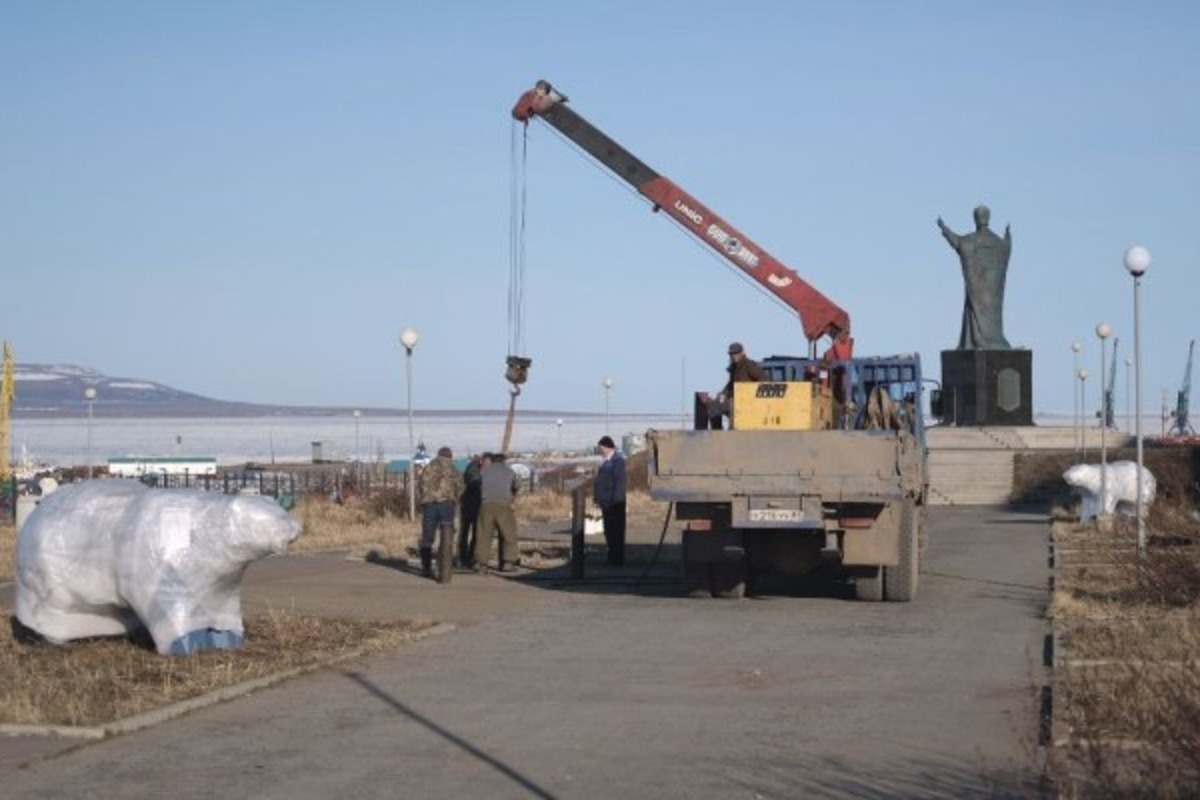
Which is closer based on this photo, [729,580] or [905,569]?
[905,569]

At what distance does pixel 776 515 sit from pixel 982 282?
41.9m

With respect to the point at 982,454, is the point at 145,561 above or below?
below

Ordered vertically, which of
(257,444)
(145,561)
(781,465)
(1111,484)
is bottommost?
(145,561)

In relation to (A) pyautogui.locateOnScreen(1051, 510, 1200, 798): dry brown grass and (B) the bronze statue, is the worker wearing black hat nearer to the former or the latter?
(A) pyautogui.locateOnScreen(1051, 510, 1200, 798): dry brown grass

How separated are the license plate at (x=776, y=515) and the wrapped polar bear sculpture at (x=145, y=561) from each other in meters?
5.82

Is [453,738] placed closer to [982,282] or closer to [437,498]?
[437,498]

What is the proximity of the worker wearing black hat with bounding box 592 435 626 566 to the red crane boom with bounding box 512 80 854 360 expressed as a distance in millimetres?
4382

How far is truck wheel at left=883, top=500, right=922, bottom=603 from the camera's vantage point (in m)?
19.9

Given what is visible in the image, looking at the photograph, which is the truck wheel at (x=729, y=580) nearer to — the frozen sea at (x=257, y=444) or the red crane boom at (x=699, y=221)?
the red crane boom at (x=699, y=221)

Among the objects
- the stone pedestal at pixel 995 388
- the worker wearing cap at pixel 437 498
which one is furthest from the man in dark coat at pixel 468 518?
the stone pedestal at pixel 995 388

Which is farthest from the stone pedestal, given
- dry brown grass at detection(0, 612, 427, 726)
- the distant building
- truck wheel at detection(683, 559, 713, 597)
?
dry brown grass at detection(0, 612, 427, 726)

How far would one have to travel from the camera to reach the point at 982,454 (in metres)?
52.8

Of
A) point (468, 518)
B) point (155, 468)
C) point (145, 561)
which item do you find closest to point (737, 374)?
point (468, 518)

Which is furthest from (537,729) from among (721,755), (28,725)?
(28,725)
